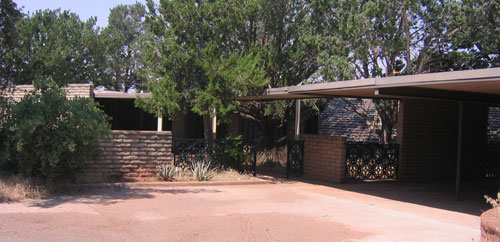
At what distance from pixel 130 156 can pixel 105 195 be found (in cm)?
204

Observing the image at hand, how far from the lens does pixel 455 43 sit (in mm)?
16359

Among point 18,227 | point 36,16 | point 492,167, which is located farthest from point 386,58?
point 36,16

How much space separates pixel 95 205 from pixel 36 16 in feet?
64.4

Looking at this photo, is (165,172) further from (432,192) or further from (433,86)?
(432,192)

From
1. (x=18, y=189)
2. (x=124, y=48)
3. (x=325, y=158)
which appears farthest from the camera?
(x=124, y=48)

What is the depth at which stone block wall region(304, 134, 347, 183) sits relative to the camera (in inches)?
523

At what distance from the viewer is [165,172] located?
12.0 m

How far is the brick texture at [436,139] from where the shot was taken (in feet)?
46.8

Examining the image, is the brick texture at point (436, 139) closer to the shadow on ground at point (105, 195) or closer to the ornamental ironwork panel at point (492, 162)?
the ornamental ironwork panel at point (492, 162)

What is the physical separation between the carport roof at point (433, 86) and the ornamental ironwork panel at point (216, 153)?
178 cm

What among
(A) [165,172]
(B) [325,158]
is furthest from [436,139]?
(A) [165,172]

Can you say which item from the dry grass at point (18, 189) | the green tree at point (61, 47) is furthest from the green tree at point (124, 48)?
the dry grass at point (18, 189)

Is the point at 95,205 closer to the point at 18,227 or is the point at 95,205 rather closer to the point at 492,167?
the point at 18,227

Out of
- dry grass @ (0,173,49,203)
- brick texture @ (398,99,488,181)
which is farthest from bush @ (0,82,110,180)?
brick texture @ (398,99,488,181)
